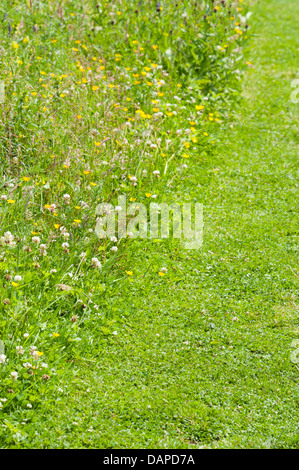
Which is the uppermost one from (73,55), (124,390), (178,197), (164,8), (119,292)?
(164,8)

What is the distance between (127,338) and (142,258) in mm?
861

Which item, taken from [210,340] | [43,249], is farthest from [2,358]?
[210,340]

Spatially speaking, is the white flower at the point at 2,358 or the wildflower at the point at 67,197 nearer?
the white flower at the point at 2,358

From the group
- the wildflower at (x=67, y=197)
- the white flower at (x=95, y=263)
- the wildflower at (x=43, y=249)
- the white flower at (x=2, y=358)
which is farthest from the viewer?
Result: the wildflower at (x=67, y=197)

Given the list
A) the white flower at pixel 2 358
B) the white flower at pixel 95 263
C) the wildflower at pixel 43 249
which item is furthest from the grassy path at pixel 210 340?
the wildflower at pixel 43 249

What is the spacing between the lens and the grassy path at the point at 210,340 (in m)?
3.43

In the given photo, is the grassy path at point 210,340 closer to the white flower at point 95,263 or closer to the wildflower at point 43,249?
the white flower at point 95,263

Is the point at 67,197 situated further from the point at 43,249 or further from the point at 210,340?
the point at 210,340

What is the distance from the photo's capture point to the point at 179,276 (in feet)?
15.2

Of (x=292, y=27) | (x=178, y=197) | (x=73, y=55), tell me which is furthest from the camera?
(x=292, y=27)

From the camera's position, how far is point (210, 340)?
409 centimetres

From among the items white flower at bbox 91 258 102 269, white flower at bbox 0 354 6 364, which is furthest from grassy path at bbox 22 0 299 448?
white flower at bbox 0 354 6 364

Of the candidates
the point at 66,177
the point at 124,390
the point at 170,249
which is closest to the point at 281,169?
the point at 170,249

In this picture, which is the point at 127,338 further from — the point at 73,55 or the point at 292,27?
the point at 292,27
